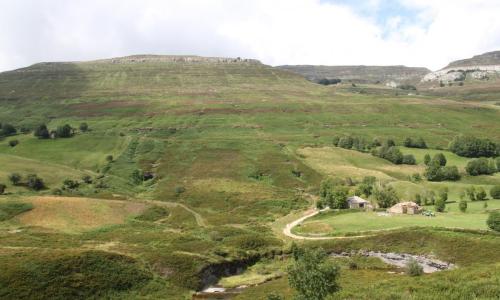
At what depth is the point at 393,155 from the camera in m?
160

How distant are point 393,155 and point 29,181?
114 m

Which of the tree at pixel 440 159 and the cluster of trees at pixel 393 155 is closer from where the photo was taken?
the tree at pixel 440 159

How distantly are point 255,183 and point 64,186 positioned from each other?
174 feet

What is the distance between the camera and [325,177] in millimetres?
139000

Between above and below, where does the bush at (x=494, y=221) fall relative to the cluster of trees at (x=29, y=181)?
below

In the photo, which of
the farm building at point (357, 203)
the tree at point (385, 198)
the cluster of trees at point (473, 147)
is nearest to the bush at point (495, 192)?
the tree at point (385, 198)

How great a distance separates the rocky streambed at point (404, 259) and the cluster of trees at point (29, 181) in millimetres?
82410

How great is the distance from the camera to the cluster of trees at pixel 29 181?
121 meters

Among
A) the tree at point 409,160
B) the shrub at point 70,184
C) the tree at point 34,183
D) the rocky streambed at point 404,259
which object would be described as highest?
the tree at point 34,183

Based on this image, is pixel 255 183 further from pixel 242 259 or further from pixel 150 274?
pixel 150 274

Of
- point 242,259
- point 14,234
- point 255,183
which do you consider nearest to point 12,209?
point 14,234

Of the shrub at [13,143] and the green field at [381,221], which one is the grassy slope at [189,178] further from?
the green field at [381,221]

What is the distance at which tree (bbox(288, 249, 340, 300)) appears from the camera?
157ft

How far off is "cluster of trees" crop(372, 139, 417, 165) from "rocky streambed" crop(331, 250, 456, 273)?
287 ft
